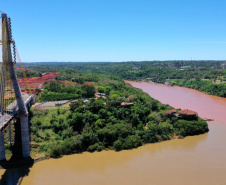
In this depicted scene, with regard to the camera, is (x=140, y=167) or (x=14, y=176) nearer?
(x=14, y=176)

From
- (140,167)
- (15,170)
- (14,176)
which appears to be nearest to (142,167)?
(140,167)

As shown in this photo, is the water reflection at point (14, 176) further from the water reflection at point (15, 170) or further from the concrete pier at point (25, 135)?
the concrete pier at point (25, 135)

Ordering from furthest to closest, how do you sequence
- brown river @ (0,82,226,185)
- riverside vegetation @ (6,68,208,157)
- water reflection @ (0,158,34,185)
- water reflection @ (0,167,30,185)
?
riverside vegetation @ (6,68,208,157), brown river @ (0,82,226,185), water reflection @ (0,158,34,185), water reflection @ (0,167,30,185)

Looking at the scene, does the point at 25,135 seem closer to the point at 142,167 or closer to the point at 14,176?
the point at 14,176

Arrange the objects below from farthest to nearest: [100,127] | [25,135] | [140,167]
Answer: [100,127]
[140,167]
[25,135]

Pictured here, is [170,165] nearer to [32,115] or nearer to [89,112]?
[89,112]

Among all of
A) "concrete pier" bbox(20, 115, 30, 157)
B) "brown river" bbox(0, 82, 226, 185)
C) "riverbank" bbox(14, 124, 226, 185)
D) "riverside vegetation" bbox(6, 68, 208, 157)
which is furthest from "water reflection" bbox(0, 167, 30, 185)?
"riverside vegetation" bbox(6, 68, 208, 157)

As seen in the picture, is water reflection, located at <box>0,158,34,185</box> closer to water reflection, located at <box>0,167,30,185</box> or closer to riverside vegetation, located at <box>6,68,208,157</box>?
water reflection, located at <box>0,167,30,185</box>

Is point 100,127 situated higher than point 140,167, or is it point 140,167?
point 100,127

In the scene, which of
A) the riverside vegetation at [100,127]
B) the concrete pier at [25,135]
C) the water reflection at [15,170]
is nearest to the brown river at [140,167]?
the water reflection at [15,170]
